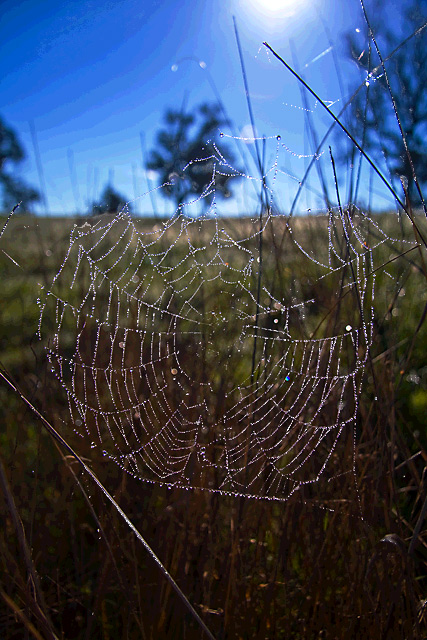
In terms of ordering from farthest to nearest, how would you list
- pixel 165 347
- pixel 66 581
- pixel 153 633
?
pixel 165 347, pixel 66 581, pixel 153 633

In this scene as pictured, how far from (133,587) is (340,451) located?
87cm

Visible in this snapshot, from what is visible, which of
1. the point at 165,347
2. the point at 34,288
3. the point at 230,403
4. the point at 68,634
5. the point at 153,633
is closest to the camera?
the point at 153,633

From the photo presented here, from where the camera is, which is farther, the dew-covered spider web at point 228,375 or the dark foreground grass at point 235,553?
the dew-covered spider web at point 228,375

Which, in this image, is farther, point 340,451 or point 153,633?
point 340,451

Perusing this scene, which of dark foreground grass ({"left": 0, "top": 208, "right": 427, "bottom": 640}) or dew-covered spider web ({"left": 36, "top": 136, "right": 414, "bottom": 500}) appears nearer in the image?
dark foreground grass ({"left": 0, "top": 208, "right": 427, "bottom": 640})

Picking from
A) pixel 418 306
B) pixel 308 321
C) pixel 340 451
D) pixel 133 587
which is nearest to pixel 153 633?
pixel 133 587

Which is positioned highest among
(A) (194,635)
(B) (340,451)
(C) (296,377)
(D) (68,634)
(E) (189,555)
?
(C) (296,377)

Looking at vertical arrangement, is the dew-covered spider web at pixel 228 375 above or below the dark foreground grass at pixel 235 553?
above

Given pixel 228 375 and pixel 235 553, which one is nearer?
pixel 235 553

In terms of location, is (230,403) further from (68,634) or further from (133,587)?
(68,634)

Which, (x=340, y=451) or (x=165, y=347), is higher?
(x=165, y=347)

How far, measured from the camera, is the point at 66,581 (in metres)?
1.96

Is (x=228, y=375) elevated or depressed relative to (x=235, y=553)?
elevated

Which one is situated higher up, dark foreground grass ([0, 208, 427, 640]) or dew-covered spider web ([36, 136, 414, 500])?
dew-covered spider web ([36, 136, 414, 500])
